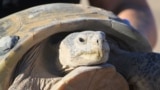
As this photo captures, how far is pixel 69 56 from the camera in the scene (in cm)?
148

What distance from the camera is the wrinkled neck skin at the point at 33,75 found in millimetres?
1438

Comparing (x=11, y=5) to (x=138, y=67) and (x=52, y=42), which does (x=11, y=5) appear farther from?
(x=138, y=67)

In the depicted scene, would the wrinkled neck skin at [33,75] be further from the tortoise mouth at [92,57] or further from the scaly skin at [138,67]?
the scaly skin at [138,67]

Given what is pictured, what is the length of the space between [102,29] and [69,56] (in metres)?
0.20

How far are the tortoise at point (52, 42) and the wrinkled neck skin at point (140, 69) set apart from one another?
0.14ft

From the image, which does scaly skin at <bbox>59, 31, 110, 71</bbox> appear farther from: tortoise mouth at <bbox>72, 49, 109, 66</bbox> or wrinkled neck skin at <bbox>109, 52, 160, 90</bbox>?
wrinkled neck skin at <bbox>109, 52, 160, 90</bbox>

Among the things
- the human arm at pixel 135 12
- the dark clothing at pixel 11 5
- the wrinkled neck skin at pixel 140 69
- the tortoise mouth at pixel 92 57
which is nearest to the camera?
the tortoise mouth at pixel 92 57

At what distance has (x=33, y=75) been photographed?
4.85 feet

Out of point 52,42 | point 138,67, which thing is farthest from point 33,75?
point 138,67

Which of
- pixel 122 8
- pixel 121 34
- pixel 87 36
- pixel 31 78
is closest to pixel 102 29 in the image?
pixel 121 34

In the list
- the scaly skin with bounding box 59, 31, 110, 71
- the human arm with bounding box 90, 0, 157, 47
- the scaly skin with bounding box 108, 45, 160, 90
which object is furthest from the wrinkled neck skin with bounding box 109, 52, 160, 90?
the human arm with bounding box 90, 0, 157, 47

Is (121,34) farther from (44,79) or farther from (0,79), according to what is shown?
(0,79)

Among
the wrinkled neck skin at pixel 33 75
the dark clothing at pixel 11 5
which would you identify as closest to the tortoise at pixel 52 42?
the wrinkled neck skin at pixel 33 75

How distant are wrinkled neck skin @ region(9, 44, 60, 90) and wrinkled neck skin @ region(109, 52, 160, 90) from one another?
0.80ft
